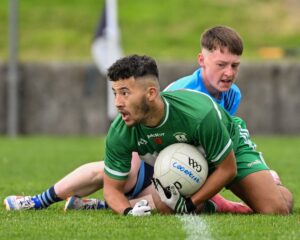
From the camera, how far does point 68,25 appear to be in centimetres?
2888

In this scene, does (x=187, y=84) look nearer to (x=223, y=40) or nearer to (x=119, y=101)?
(x=223, y=40)

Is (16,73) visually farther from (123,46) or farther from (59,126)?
(123,46)

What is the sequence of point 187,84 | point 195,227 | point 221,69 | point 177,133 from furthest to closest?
point 187,84, point 221,69, point 177,133, point 195,227

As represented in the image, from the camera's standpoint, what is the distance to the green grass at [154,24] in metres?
27.4

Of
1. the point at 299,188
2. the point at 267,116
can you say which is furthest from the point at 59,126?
the point at 299,188

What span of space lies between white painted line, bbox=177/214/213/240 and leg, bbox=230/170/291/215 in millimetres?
588

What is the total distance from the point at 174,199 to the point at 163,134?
0.50 meters

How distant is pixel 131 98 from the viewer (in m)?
8.04

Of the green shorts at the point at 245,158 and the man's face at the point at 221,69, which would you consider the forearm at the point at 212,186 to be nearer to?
the green shorts at the point at 245,158

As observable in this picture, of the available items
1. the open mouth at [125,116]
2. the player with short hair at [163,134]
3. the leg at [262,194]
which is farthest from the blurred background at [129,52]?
the open mouth at [125,116]

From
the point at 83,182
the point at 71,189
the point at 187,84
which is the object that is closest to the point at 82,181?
the point at 83,182

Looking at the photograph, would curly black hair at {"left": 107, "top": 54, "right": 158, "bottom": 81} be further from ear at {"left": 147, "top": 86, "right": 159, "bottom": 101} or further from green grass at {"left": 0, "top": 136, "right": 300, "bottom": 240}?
green grass at {"left": 0, "top": 136, "right": 300, "bottom": 240}

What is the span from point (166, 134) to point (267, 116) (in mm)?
13824

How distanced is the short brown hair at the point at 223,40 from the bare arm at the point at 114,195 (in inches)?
56.7
